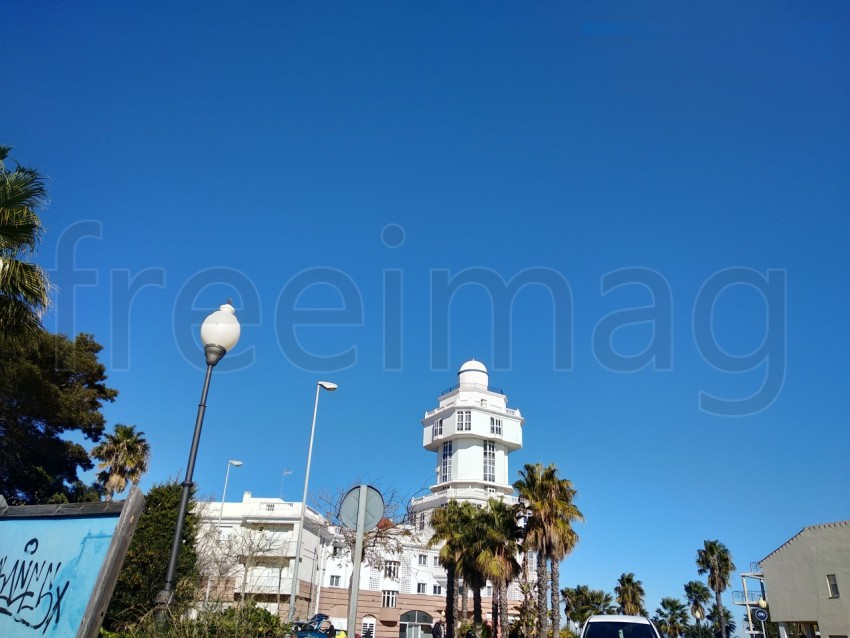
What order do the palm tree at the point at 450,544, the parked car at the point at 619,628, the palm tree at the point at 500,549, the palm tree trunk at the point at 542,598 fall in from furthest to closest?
the palm tree at the point at 450,544
the palm tree at the point at 500,549
the palm tree trunk at the point at 542,598
the parked car at the point at 619,628

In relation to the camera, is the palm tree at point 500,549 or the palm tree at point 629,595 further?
the palm tree at point 629,595

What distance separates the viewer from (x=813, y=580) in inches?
1096

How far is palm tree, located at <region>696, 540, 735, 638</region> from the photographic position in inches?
2297

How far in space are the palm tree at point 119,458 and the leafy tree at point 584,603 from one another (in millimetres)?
42910

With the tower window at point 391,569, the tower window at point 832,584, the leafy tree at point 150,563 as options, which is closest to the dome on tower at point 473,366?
the tower window at point 391,569

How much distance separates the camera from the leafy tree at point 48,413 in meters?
25.5

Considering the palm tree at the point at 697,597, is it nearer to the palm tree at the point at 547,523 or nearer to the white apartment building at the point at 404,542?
the white apartment building at the point at 404,542

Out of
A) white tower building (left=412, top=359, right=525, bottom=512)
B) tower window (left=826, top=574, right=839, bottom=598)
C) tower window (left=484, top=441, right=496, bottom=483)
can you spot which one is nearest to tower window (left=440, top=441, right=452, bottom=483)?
white tower building (left=412, top=359, right=525, bottom=512)

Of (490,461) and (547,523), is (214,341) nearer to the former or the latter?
(547,523)

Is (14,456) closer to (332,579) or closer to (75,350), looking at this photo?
(75,350)

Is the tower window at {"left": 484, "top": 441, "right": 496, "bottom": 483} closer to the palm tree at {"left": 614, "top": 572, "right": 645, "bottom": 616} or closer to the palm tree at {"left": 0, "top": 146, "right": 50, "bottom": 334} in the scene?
the palm tree at {"left": 614, "top": 572, "right": 645, "bottom": 616}

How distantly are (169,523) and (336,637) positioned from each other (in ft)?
18.4

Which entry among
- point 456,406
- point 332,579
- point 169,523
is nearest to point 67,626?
point 169,523

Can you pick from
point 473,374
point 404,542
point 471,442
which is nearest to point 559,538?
point 404,542
